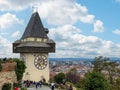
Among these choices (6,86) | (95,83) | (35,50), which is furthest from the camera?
(35,50)

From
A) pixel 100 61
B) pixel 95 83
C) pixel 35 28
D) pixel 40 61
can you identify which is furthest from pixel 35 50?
pixel 95 83

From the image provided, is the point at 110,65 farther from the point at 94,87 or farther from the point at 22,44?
the point at 94,87

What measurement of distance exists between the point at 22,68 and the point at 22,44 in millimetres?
15495

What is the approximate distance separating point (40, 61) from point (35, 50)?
2.07m

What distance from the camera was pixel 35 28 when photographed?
61.1 m

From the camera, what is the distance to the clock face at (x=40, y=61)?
59.2 metres

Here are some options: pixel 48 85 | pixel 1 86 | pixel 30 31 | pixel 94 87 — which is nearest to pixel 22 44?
pixel 30 31

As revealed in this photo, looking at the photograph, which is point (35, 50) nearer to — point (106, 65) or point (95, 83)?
point (106, 65)

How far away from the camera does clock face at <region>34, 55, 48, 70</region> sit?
5922cm

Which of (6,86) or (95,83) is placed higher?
(95,83)

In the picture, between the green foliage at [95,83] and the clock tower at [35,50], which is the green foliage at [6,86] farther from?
the clock tower at [35,50]

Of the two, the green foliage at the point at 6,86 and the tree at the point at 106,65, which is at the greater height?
the tree at the point at 106,65

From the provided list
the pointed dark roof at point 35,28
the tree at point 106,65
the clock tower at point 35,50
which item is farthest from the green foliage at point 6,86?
the tree at point 106,65

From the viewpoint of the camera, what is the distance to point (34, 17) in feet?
205
